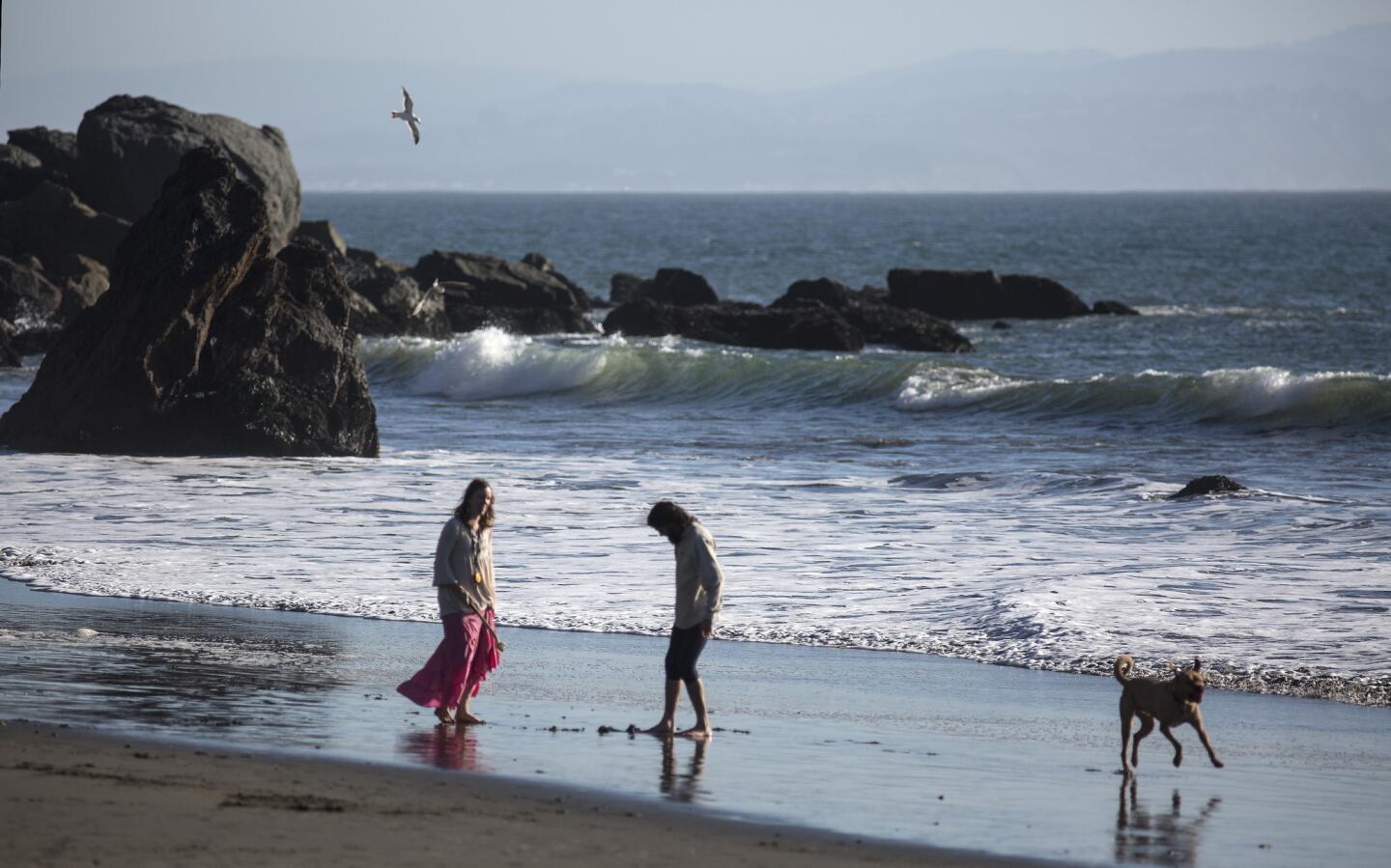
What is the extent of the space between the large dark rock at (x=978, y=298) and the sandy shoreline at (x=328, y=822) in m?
41.7

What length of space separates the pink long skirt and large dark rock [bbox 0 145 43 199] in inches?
1392

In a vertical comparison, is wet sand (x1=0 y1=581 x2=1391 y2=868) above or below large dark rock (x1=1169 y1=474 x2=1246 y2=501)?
below

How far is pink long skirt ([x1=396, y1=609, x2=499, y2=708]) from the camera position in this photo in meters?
9.64

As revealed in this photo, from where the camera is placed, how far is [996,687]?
11.0 meters

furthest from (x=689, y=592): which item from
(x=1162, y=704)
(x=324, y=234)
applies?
(x=324, y=234)

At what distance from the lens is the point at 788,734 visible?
9367mm

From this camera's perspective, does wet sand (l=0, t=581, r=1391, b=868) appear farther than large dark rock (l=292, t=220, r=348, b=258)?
No

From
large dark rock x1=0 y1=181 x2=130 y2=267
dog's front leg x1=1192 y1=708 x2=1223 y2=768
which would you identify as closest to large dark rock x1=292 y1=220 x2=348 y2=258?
large dark rock x1=0 y1=181 x2=130 y2=267

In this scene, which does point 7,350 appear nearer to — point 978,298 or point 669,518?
point 978,298

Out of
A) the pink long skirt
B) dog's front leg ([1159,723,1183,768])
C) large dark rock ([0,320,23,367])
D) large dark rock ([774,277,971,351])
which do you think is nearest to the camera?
dog's front leg ([1159,723,1183,768])

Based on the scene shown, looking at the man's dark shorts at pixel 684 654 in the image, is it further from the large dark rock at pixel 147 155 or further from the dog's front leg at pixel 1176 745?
the large dark rock at pixel 147 155

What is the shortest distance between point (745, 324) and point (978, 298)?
34.7 feet

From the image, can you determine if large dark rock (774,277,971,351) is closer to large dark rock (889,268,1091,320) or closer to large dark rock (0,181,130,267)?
large dark rock (889,268,1091,320)

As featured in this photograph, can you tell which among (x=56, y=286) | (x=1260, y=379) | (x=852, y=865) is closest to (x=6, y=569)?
(x=852, y=865)
